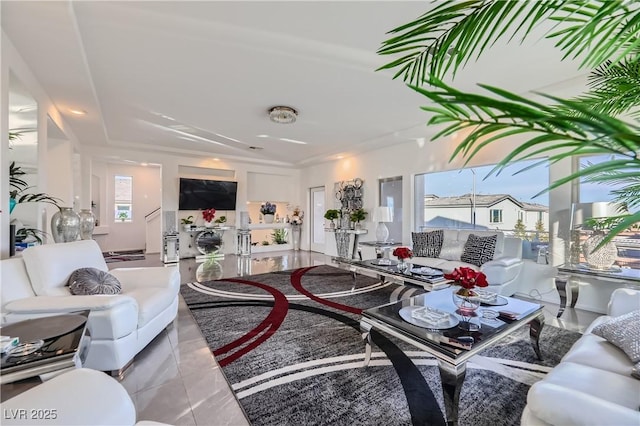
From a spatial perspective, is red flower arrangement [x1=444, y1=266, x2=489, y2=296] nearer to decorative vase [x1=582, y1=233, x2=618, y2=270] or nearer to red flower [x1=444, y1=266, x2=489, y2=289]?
red flower [x1=444, y1=266, x2=489, y2=289]

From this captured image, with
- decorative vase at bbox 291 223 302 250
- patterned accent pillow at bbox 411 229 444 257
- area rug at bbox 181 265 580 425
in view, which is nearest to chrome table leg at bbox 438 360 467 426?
area rug at bbox 181 265 580 425

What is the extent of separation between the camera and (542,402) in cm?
112

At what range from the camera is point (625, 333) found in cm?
163

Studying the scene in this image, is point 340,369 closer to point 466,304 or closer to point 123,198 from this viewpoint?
point 466,304

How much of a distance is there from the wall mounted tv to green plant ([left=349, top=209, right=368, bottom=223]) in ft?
10.8

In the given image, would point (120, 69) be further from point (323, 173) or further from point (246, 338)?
point (323, 173)

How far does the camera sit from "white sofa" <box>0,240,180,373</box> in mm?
1948

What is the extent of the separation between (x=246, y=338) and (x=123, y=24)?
2.91 meters

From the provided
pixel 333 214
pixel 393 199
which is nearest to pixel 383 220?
pixel 393 199

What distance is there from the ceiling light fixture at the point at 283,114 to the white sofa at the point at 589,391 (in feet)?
12.8

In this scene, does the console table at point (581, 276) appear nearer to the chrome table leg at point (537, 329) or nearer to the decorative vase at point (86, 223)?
the chrome table leg at point (537, 329)

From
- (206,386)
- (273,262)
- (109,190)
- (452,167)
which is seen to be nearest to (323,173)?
(273,262)

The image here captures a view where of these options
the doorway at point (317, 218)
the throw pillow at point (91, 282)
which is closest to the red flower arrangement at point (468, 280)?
the throw pillow at point (91, 282)

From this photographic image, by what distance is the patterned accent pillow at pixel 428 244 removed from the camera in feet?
15.0
